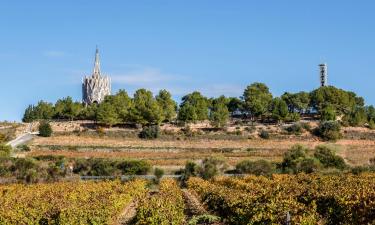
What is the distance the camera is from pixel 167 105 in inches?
3991

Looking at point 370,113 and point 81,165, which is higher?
point 370,113

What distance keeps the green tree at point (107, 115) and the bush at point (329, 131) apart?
30527 millimetres

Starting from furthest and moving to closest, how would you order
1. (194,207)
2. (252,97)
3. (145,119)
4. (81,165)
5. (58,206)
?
(252,97) < (145,119) < (81,165) < (194,207) < (58,206)

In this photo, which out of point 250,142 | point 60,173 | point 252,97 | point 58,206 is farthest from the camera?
point 252,97

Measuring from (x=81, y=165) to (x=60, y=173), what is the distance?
4.21 metres

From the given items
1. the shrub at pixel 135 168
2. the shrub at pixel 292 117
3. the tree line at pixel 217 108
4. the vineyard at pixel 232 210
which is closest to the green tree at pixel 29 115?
the tree line at pixel 217 108

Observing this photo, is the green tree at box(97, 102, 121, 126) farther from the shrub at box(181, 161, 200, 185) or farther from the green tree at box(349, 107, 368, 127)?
the shrub at box(181, 161, 200, 185)

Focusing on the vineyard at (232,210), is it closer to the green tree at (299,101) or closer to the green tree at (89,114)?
the green tree at (89,114)

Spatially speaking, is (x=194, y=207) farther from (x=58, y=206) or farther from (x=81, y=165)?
(x=81, y=165)

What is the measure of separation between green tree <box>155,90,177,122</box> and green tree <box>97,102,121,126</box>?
26.6ft

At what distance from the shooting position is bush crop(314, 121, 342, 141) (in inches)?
3118

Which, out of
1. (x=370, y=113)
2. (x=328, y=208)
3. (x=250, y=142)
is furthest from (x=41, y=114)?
(x=328, y=208)

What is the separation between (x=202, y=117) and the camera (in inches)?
3856

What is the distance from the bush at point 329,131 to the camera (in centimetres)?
7919
